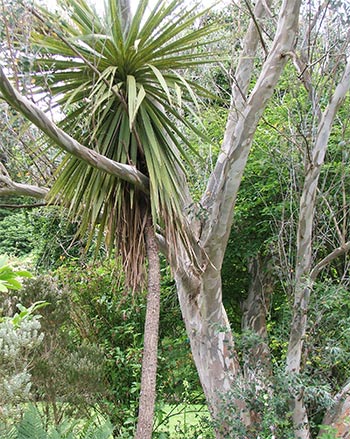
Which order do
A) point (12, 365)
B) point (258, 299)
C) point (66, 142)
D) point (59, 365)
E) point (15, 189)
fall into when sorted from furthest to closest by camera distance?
point (258, 299) < point (59, 365) < point (15, 189) < point (12, 365) < point (66, 142)

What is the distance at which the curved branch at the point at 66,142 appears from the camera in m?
2.39

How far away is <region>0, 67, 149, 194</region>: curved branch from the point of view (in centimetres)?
239

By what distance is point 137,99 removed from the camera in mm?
2939

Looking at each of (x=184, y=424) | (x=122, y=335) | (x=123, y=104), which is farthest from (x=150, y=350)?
(x=122, y=335)

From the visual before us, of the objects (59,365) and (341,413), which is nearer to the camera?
(341,413)

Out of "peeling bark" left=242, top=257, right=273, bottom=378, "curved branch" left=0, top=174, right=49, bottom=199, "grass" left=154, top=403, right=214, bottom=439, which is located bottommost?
"grass" left=154, top=403, right=214, bottom=439

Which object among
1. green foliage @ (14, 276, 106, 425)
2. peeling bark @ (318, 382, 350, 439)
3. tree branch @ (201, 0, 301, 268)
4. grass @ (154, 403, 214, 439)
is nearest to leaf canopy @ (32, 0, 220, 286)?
tree branch @ (201, 0, 301, 268)

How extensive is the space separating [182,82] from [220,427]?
92.7 inches

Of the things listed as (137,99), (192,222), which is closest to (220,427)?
(192,222)

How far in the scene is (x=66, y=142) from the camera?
9.16 feet

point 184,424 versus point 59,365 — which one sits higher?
point 59,365

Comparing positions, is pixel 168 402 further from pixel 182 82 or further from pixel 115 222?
pixel 182 82

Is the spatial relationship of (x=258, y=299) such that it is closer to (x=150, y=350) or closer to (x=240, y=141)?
(x=240, y=141)

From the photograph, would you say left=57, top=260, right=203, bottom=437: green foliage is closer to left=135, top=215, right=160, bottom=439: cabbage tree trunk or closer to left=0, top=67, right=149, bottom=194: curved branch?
left=135, top=215, right=160, bottom=439: cabbage tree trunk
